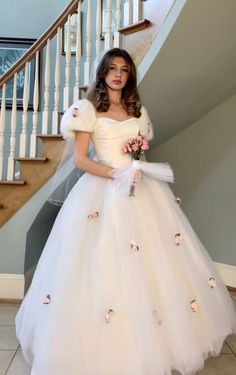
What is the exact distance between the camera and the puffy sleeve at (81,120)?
1.72 metres

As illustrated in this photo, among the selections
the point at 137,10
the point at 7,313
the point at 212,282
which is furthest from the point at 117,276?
the point at 137,10

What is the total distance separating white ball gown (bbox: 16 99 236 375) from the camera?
1.37m

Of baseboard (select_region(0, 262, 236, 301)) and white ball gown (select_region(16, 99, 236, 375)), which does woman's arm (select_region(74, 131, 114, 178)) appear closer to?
white ball gown (select_region(16, 99, 236, 375))

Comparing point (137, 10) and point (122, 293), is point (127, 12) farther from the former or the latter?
point (122, 293)

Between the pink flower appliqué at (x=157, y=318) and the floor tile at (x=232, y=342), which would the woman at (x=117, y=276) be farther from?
the floor tile at (x=232, y=342)

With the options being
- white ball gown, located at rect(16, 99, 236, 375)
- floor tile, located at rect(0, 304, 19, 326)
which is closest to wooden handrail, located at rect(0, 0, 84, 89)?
white ball gown, located at rect(16, 99, 236, 375)

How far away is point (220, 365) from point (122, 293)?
2.38ft

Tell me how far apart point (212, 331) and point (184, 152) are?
6.77 feet

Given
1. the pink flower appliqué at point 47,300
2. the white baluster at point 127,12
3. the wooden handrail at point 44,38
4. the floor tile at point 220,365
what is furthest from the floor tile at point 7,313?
the white baluster at point 127,12

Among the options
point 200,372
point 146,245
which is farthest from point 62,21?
point 200,372

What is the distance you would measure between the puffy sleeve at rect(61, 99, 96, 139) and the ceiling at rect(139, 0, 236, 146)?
2.50 feet

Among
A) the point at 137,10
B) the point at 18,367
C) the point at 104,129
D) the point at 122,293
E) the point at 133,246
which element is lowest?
the point at 18,367

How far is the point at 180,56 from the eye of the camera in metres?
2.28

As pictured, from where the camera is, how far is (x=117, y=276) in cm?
145
